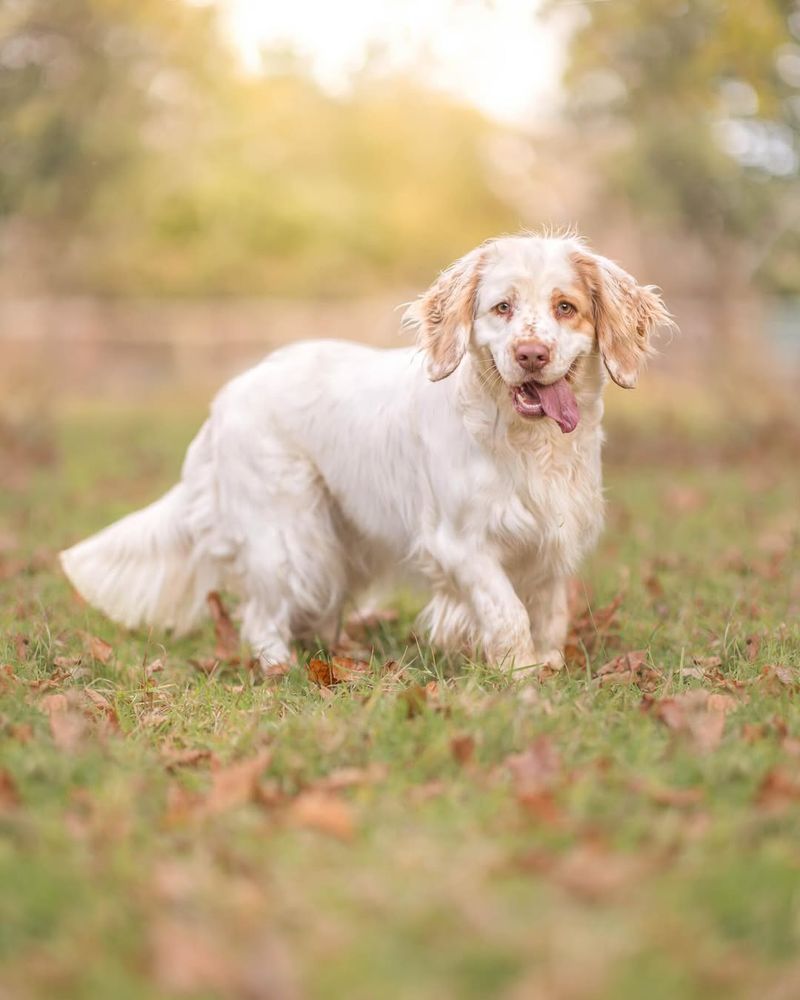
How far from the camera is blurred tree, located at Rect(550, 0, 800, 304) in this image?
9664 millimetres

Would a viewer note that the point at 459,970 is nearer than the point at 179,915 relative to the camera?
Yes

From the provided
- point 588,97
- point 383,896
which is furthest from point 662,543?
point 588,97

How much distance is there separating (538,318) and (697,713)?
1233 millimetres

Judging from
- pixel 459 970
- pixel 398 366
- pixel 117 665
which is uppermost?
pixel 398 366

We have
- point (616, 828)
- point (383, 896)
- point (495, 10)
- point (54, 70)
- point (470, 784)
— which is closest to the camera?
point (383, 896)

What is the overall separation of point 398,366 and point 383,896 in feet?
8.53

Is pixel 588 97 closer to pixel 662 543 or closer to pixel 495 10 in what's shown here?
pixel 495 10

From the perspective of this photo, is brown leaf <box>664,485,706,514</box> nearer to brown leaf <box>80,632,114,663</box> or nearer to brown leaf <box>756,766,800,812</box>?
brown leaf <box>80,632,114,663</box>

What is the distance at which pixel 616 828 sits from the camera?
8.25 feet

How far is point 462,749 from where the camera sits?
9.70 ft

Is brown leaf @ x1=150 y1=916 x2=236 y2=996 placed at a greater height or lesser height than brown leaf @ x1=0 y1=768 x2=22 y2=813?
greater

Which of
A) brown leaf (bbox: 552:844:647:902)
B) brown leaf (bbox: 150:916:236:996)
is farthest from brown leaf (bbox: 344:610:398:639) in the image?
brown leaf (bbox: 150:916:236:996)

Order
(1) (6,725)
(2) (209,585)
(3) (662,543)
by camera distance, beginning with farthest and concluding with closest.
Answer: (3) (662,543)
(2) (209,585)
(1) (6,725)

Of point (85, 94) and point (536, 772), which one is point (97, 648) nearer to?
point (536, 772)
